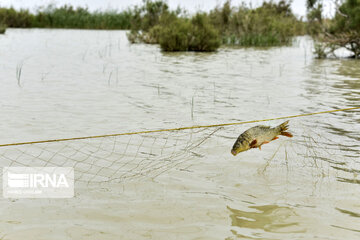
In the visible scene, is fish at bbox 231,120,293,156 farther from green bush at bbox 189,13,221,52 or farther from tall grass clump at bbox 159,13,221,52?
green bush at bbox 189,13,221,52

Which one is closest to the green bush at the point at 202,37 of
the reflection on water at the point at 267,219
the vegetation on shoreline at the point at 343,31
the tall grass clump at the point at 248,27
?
the tall grass clump at the point at 248,27

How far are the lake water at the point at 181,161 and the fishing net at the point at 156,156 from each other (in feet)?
0.05

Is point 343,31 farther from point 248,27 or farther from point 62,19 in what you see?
point 62,19

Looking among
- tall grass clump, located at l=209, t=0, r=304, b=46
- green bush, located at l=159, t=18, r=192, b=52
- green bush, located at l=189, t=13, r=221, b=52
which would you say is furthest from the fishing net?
tall grass clump, located at l=209, t=0, r=304, b=46

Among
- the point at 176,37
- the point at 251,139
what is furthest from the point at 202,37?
the point at 251,139

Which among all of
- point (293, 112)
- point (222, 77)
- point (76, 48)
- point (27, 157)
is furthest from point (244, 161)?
point (76, 48)

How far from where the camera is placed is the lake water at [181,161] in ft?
9.92

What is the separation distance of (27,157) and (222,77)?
7.10 metres

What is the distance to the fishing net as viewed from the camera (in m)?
4.09

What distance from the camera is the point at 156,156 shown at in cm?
452

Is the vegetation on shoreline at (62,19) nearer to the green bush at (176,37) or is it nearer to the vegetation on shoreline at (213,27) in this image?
the vegetation on shoreline at (213,27)

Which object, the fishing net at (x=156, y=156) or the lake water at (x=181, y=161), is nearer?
the lake water at (x=181, y=161)

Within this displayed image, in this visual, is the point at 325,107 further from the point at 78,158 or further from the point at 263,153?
the point at 78,158

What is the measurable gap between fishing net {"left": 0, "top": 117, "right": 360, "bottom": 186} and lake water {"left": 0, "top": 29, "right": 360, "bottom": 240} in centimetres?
2
